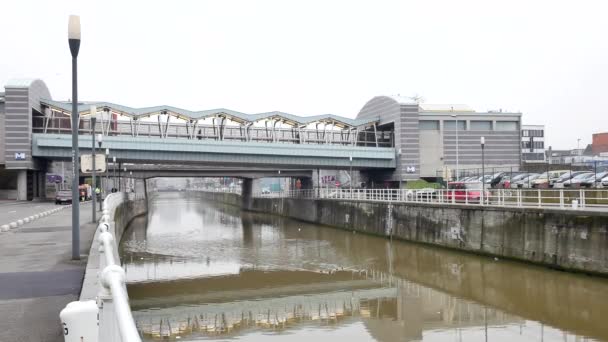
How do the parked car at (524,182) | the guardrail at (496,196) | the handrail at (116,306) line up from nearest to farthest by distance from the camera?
1. the handrail at (116,306)
2. the guardrail at (496,196)
3. the parked car at (524,182)

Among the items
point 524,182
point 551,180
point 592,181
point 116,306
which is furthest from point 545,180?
point 116,306

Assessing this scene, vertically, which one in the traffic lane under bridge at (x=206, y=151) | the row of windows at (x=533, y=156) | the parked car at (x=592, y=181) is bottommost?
the parked car at (x=592, y=181)

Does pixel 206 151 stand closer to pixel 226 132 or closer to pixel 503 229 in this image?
pixel 226 132

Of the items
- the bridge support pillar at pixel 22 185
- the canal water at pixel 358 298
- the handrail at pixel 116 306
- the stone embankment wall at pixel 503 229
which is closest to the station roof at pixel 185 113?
the bridge support pillar at pixel 22 185

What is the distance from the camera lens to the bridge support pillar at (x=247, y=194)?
92.6m

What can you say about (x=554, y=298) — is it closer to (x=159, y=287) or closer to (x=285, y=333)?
(x=285, y=333)

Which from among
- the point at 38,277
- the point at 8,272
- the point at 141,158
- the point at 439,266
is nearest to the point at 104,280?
the point at 38,277

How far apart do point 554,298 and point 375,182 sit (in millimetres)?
57110

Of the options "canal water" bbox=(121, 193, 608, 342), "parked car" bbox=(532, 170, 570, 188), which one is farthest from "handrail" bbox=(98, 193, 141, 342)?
"parked car" bbox=(532, 170, 570, 188)

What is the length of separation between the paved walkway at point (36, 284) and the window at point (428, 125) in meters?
56.8

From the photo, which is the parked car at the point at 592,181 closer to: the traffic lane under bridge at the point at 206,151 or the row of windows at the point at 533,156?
the traffic lane under bridge at the point at 206,151

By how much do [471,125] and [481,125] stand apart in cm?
149

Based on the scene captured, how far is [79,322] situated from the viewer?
5.94 metres

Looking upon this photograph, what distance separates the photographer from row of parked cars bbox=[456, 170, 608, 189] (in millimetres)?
41053
